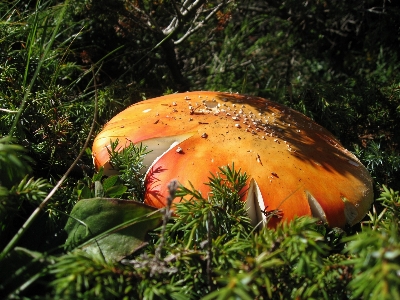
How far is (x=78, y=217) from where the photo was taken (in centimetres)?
101

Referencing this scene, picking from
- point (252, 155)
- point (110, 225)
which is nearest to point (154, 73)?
point (252, 155)

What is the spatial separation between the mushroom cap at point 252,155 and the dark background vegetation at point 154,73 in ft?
0.68

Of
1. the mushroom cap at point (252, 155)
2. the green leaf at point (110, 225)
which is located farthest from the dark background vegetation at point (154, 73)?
the mushroom cap at point (252, 155)

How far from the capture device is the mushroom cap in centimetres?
119

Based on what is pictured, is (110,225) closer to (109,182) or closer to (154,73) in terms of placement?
(109,182)

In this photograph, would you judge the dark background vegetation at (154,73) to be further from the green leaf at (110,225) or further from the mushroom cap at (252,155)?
the mushroom cap at (252,155)

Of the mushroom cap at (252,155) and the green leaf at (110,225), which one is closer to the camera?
the green leaf at (110,225)

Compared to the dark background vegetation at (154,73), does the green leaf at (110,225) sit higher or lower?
lower

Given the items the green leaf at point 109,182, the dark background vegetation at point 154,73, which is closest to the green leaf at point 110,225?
the dark background vegetation at point 154,73

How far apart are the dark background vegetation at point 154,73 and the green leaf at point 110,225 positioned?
46mm

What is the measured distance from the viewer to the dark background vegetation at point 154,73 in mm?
1041

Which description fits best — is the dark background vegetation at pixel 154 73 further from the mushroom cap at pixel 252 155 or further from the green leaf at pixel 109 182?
the mushroom cap at pixel 252 155

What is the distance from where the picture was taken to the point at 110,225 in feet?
3.25

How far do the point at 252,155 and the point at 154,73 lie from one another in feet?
4.05
